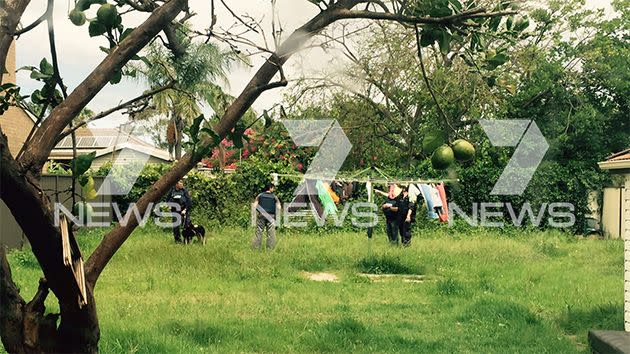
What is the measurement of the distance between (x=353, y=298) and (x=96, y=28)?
7.00 metres

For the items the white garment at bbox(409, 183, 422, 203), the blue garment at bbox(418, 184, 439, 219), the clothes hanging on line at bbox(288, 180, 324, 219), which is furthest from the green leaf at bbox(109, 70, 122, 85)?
the clothes hanging on line at bbox(288, 180, 324, 219)

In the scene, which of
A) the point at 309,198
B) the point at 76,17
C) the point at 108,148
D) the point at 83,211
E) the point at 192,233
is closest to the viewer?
the point at 83,211

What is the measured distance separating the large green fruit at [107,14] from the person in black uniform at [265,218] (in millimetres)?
11200

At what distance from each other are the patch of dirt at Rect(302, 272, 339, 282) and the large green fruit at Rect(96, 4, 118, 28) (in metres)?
8.45

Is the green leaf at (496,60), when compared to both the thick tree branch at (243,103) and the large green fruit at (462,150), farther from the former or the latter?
the large green fruit at (462,150)

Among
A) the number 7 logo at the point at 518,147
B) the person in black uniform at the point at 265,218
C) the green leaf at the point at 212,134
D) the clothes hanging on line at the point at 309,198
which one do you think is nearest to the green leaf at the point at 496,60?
the green leaf at the point at 212,134

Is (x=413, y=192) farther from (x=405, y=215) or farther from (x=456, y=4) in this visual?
(x=456, y=4)

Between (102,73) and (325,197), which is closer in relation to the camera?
(102,73)

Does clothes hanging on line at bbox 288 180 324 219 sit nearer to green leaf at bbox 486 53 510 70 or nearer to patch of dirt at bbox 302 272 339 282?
patch of dirt at bbox 302 272 339 282

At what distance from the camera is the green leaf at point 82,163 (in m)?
1.93

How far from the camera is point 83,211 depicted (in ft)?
6.73

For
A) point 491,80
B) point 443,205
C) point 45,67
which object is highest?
point 45,67

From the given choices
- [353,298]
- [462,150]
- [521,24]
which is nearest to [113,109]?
[462,150]

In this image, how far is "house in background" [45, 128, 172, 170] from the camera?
268 centimetres
